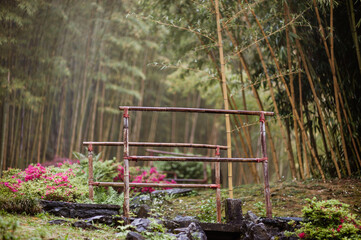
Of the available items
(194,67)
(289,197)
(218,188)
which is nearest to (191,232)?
(218,188)

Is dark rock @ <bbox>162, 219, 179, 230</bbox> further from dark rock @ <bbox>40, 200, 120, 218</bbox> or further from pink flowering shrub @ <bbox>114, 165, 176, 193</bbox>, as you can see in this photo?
pink flowering shrub @ <bbox>114, 165, 176, 193</bbox>

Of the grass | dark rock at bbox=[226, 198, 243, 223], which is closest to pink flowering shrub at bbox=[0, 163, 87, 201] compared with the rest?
the grass

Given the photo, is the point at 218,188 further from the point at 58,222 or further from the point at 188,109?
the point at 58,222

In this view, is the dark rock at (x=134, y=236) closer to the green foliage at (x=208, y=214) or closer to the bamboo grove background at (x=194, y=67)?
the green foliage at (x=208, y=214)

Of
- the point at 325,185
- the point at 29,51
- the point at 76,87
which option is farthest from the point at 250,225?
the point at 76,87

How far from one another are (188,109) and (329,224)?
4.76 feet

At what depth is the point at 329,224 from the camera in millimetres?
2619

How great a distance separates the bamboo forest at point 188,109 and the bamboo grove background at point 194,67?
1.1 inches

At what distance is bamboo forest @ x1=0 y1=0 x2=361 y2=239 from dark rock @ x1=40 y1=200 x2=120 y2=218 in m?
0.05

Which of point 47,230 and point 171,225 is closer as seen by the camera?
point 47,230

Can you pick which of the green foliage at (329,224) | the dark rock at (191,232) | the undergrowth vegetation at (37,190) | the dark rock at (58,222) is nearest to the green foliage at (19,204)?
the undergrowth vegetation at (37,190)

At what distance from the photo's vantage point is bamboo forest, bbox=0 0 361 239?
3.00 metres

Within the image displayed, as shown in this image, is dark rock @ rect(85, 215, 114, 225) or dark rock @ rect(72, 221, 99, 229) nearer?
dark rock @ rect(72, 221, 99, 229)

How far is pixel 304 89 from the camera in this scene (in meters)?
5.37
